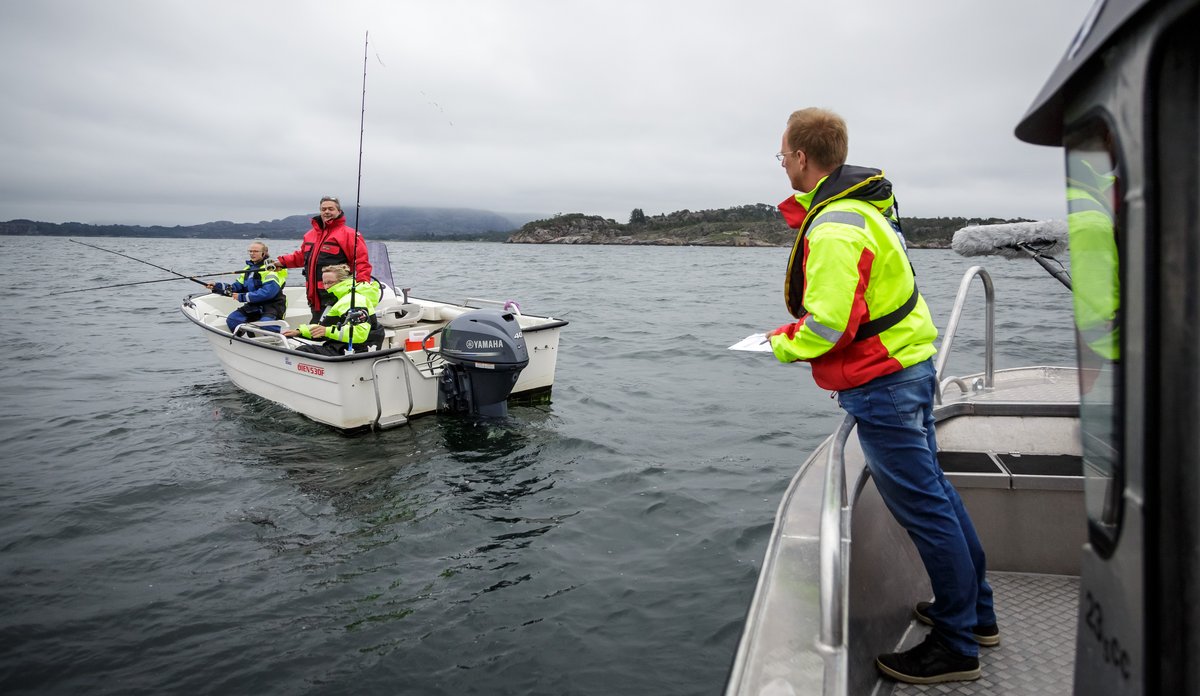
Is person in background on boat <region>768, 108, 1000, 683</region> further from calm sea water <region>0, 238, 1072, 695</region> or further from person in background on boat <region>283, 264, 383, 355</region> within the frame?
person in background on boat <region>283, 264, 383, 355</region>

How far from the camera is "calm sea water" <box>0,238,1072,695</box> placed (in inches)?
161

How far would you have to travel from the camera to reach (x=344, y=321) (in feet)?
25.6

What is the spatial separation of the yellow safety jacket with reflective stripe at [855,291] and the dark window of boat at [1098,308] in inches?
43.8

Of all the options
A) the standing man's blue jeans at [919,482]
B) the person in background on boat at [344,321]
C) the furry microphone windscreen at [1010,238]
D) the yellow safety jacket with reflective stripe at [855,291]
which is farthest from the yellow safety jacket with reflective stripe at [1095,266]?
the person in background on boat at [344,321]

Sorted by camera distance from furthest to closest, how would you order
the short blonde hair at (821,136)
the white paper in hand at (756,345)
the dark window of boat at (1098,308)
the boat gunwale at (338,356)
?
the boat gunwale at (338,356), the white paper in hand at (756,345), the short blonde hair at (821,136), the dark window of boat at (1098,308)

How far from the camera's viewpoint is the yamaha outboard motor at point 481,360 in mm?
7496

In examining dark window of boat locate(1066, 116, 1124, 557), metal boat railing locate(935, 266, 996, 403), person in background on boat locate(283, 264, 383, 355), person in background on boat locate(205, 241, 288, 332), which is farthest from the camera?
person in background on boat locate(205, 241, 288, 332)

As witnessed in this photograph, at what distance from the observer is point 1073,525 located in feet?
10.6

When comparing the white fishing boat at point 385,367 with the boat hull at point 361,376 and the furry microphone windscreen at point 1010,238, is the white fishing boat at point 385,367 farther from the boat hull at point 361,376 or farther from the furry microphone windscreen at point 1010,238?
the furry microphone windscreen at point 1010,238

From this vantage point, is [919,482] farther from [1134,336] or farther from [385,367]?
[385,367]

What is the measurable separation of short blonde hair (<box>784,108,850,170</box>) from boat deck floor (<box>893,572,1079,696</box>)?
1702 millimetres

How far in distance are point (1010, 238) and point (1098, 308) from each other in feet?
9.50

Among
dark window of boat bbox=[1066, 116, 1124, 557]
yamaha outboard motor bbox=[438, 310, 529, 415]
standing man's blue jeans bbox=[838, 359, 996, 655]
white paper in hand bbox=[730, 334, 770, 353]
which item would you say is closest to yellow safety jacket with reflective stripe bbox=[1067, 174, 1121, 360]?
dark window of boat bbox=[1066, 116, 1124, 557]

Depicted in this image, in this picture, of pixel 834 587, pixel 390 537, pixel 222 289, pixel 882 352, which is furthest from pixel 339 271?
pixel 834 587
